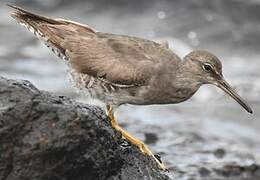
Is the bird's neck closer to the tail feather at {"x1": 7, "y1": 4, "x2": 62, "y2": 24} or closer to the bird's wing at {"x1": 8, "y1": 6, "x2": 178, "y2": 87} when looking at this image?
the bird's wing at {"x1": 8, "y1": 6, "x2": 178, "y2": 87}

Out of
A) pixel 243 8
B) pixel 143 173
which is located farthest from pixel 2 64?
pixel 143 173

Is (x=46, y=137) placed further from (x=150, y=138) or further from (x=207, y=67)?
(x=150, y=138)

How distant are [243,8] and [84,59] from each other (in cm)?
963

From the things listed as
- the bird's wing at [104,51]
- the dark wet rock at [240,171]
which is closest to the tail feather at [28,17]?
the bird's wing at [104,51]

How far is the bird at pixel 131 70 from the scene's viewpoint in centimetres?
729

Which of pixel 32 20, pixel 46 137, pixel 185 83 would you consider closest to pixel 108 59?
pixel 185 83

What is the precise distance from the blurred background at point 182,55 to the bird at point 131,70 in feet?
6.10

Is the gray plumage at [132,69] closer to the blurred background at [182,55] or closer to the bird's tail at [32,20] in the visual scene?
the bird's tail at [32,20]

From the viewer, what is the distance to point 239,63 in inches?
589

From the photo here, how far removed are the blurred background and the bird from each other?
186 cm

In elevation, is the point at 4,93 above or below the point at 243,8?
below

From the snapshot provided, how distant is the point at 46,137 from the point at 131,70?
94.3 inches

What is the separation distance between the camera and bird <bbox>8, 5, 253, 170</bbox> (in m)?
7.29

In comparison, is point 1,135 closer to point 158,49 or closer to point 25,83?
point 25,83
